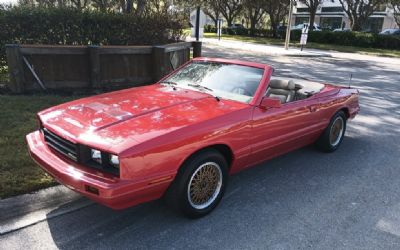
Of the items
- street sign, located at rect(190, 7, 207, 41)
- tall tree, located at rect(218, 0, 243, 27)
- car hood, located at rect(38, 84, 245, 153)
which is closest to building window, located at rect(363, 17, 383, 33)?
tall tree, located at rect(218, 0, 243, 27)

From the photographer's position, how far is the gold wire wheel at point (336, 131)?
5.67 m

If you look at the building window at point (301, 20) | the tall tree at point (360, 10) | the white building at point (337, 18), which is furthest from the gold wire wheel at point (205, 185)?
the building window at point (301, 20)

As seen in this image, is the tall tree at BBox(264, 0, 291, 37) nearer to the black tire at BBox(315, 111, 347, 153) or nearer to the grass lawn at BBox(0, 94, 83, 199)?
the grass lawn at BBox(0, 94, 83, 199)

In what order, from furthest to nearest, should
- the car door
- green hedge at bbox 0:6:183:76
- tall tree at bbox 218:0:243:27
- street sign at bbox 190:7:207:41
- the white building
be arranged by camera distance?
the white building → tall tree at bbox 218:0:243:27 → street sign at bbox 190:7:207:41 → green hedge at bbox 0:6:183:76 → the car door

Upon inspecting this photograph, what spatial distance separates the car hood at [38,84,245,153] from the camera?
326 centimetres

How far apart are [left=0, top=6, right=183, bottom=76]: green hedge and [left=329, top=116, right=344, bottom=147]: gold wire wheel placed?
6196 millimetres

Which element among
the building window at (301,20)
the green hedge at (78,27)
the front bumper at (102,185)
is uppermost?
the building window at (301,20)

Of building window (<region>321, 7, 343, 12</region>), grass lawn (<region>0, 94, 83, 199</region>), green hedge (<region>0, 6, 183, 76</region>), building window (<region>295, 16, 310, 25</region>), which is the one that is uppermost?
building window (<region>321, 7, 343, 12</region>)

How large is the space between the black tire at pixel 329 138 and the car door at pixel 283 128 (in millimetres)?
300

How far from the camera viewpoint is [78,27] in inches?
361

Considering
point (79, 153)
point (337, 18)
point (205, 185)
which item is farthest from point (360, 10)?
point (79, 153)

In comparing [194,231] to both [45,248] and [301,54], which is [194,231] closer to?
[45,248]

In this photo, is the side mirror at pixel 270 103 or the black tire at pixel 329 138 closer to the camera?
the side mirror at pixel 270 103

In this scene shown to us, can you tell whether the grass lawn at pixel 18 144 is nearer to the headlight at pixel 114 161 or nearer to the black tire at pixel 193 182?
the headlight at pixel 114 161
